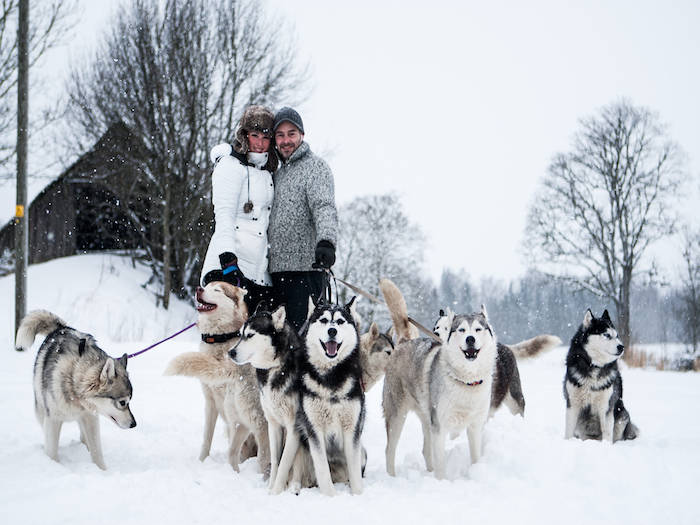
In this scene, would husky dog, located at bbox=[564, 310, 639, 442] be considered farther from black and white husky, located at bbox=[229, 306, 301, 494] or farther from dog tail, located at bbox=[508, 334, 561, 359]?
black and white husky, located at bbox=[229, 306, 301, 494]

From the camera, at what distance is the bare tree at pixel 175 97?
49.0 ft

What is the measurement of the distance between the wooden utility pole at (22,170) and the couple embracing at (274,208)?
5.68 meters

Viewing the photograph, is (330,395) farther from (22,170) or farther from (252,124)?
(22,170)

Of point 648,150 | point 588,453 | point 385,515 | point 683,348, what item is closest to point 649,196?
point 648,150

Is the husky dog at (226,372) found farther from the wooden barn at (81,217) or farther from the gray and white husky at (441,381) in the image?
the wooden barn at (81,217)

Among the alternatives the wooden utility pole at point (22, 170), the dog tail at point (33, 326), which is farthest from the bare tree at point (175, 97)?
the dog tail at point (33, 326)

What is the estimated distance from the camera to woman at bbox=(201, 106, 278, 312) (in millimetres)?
3990

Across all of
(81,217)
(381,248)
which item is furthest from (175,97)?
(381,248)

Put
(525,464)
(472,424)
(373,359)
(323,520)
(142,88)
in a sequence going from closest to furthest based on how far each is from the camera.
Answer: (323,520), (525,464), (472,424), (373,359), (142,88)

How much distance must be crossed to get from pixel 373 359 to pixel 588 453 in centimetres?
173

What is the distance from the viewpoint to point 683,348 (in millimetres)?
16906

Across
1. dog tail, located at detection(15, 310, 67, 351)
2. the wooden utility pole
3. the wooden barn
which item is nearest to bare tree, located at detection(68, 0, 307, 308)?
the wooden barn

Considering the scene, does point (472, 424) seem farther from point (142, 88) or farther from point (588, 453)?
point (142, 88)

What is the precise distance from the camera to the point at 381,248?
2462cm
